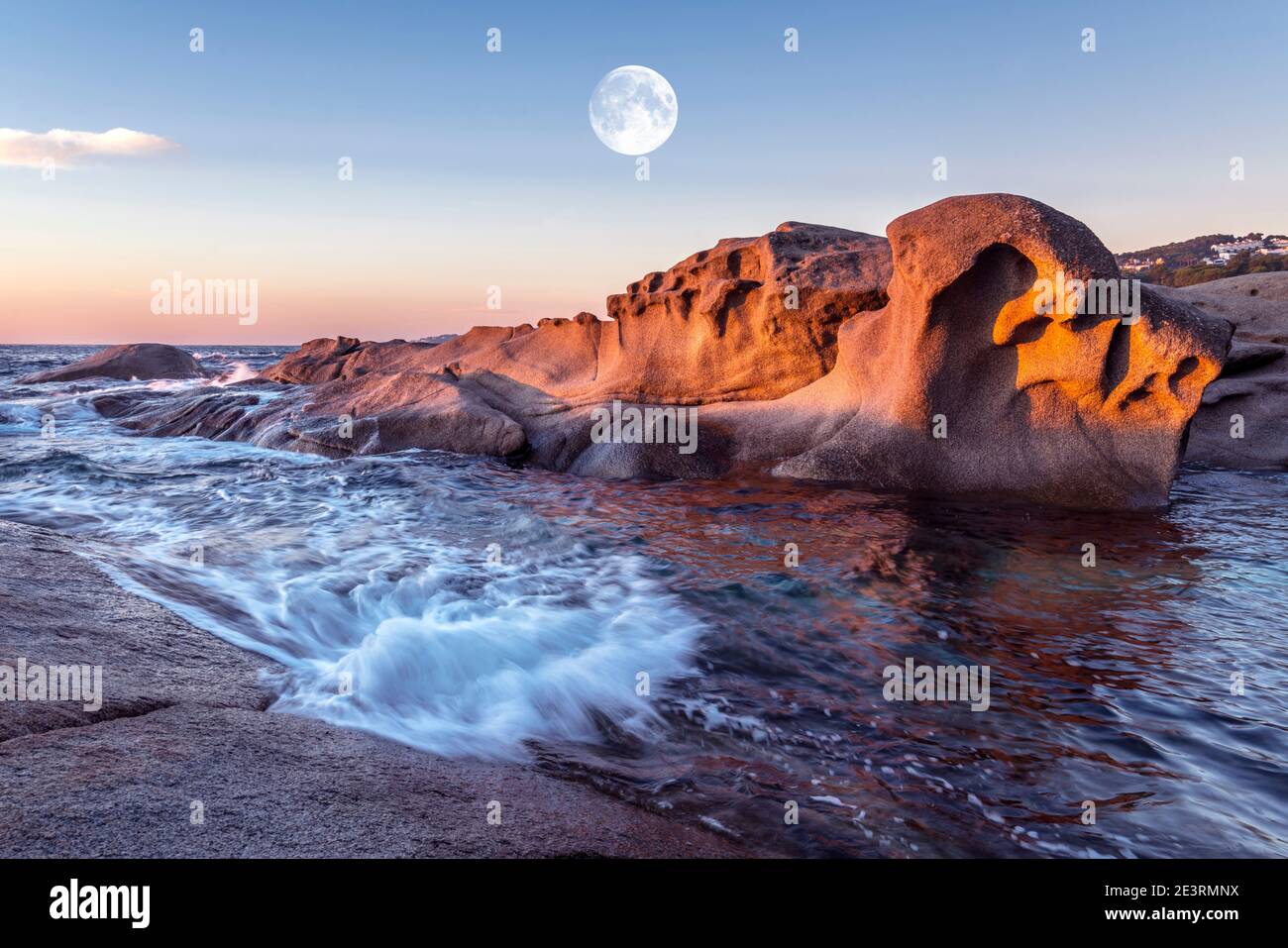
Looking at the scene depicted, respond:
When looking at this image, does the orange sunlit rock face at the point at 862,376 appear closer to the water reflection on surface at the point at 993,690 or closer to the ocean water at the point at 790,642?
the ocean water at the point at 790,642

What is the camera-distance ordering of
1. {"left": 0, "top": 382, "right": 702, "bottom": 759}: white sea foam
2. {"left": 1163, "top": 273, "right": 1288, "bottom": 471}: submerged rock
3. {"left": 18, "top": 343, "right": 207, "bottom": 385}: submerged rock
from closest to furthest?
{"left": 0, "top": 382, "right": 702, "bottom": 759}: white sea foam < {"left": 1163, "top": 273, "right": 1288, "bottom": 471}: submerged rock < {"left": 18, "top": 343, "right": 207, "bottom": 385}: submerged rock

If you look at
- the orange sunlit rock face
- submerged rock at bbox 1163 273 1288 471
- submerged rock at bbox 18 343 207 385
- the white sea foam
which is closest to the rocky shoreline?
the white sea foam

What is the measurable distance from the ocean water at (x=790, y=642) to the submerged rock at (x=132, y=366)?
1808 cm

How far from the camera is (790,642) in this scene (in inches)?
162

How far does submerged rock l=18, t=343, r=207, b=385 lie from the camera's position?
73.3ft

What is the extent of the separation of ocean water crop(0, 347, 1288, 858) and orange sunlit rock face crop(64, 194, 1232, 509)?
2.92 feet

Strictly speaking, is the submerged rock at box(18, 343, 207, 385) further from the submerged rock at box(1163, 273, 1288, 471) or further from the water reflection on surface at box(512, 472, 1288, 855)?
the submerged rock at box(1163, 273, 1288, 471)

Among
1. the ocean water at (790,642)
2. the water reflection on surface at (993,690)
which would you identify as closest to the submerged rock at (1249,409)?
the ocean water at (790,642)

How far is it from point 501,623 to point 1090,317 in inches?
253

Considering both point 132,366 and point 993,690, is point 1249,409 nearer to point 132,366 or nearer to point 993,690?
point 993,690

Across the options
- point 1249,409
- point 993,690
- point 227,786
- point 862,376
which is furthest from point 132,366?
point 1249,409

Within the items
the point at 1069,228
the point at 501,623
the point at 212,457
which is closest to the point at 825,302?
the point at 1069,228

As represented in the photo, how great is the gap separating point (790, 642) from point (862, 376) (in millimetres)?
5657
